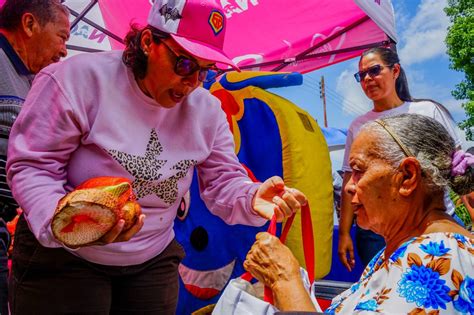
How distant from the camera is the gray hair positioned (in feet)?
4.56

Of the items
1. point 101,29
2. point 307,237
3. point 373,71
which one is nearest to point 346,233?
point 373,71

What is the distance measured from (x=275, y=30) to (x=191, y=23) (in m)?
4.35

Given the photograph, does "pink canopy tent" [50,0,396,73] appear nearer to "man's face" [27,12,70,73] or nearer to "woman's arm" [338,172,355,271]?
"woman's arm" [338,172,355,271]

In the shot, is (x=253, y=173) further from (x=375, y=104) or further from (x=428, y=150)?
(x=428, y=150)

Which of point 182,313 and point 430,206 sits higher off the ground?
point 430,206

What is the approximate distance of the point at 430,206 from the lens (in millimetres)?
1407

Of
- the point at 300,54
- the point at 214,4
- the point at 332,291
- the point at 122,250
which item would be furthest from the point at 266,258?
the point at 300,54

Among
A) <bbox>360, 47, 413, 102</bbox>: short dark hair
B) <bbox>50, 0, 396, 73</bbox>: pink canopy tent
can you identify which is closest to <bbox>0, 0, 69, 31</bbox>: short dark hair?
<bbox>360, 47, 413, 102</bbox>: short dark hair

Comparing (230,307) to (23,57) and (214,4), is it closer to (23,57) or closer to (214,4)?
(214,4)

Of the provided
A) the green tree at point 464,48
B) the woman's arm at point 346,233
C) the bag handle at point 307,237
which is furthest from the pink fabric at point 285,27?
the green tree at point 464,48

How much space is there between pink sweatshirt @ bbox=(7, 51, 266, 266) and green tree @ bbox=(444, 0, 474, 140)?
22.2m

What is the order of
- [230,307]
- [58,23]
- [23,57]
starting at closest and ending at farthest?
[230,307]
[23,57]
[58,23]

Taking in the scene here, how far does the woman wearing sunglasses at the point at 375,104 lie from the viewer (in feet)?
9.66

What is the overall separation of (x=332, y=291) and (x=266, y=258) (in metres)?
1.35
